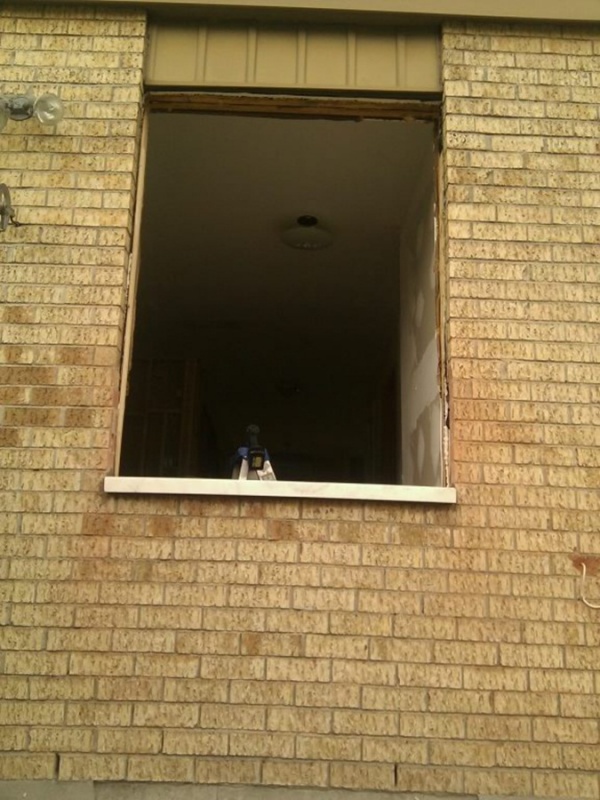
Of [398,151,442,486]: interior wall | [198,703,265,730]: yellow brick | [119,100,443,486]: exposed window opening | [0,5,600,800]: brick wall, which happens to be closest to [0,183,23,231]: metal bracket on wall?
[0,5,600,800]: brick wall

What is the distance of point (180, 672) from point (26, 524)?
961 millimetres

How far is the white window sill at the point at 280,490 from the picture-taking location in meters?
3.99

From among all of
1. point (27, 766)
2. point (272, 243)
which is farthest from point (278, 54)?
point (27, 766)

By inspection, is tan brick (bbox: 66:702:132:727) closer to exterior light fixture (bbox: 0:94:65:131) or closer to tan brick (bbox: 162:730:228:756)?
tan brick (bbox: 162:730:228:756)

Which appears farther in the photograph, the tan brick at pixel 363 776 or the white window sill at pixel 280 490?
the white window sill at pixel 280 490

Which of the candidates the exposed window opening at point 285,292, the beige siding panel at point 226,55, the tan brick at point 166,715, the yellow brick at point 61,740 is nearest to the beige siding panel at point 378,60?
the exposed window opening at point 285,292

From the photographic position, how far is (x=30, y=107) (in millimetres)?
4258

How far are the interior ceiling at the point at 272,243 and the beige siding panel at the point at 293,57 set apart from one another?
14.1 inches

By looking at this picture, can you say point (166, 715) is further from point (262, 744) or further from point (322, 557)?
point (322, 557)

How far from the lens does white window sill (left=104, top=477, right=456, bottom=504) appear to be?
399cm

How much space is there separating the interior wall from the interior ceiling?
261mm

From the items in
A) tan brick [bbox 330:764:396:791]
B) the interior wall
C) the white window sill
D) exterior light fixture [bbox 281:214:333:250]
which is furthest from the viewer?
exterior light fixture [bbox 281:214:333:250]

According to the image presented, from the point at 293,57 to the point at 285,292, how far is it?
3.34 meters

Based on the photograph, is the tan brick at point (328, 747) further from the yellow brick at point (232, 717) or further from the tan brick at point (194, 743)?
the tan brick at point (194, 743)
